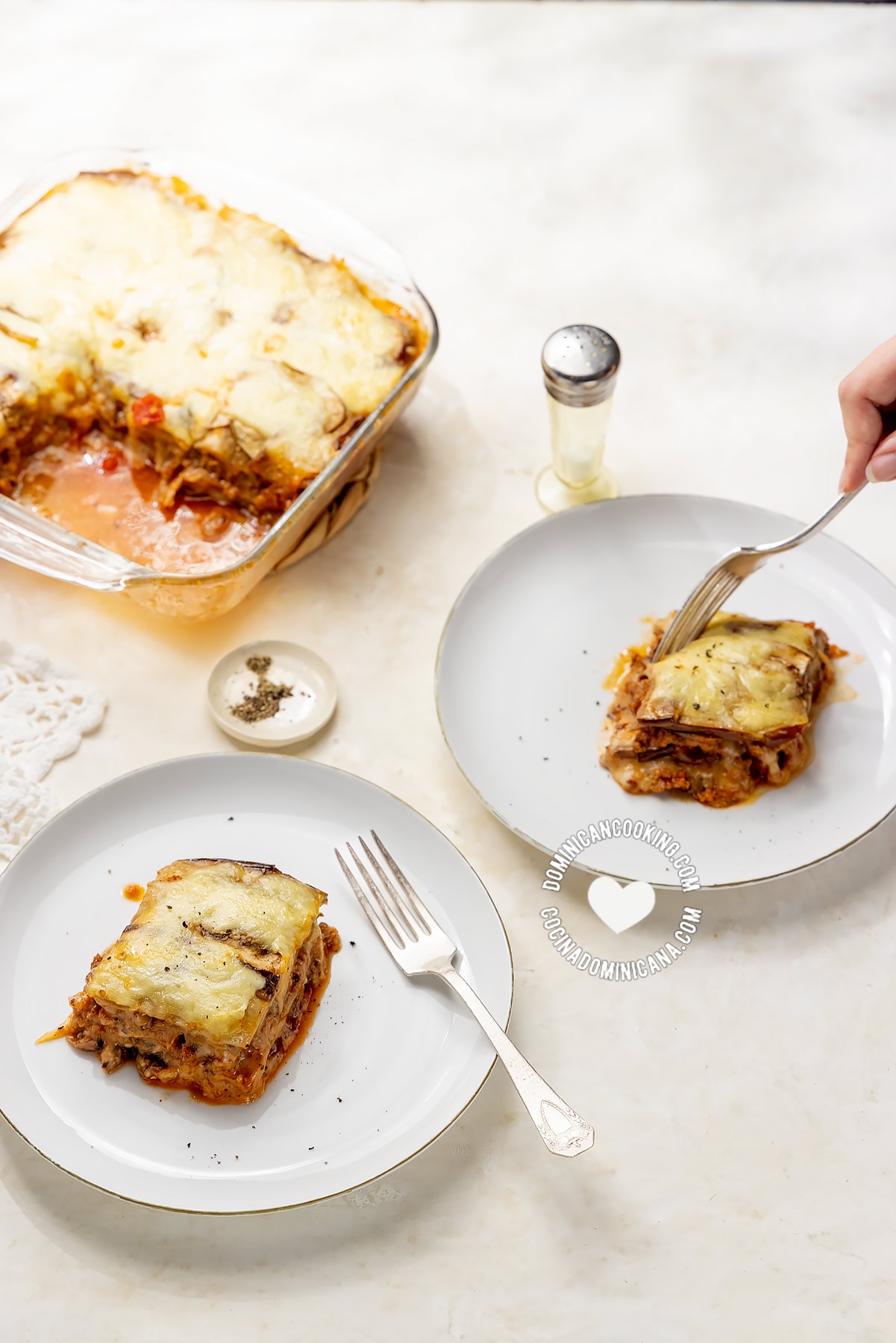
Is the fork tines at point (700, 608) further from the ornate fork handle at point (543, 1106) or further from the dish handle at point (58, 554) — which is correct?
the dish handle at point (58, 554)

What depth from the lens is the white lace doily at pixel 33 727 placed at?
2156 millimetres

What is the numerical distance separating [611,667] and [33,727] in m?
1.16

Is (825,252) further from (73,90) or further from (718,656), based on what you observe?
(73,90)

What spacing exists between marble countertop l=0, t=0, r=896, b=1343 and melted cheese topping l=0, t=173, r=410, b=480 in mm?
328

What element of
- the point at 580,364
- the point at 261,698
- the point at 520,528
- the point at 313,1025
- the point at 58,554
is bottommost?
the point at 313,1025

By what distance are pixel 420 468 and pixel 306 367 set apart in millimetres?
397

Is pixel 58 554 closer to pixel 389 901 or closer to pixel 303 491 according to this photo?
pixel 303 491

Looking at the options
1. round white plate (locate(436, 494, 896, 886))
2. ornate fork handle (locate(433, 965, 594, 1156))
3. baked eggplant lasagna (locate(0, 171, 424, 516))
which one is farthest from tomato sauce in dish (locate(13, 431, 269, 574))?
ornate fork handle (locate(433, 965, 594, 1156))

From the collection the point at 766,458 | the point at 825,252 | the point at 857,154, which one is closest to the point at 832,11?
the point at 857,154

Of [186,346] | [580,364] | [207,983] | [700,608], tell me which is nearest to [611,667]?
[700,608]

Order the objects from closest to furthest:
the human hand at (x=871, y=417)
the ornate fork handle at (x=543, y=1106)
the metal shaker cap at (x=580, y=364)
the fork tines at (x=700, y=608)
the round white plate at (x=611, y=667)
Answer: the ornate fork handle at (x=543, y=1106), the human hand at (x=871, y=417), the round white plate at (x=611, y=667), the fork tines at (x=700, y=608), the metal shaker cap at (x=580, y=364)

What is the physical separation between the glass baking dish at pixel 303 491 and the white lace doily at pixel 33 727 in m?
0.21

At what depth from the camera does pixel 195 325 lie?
2479 mm

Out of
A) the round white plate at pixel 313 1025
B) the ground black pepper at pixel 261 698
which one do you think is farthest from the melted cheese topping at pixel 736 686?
the ground black pepper at pixel 261 698
